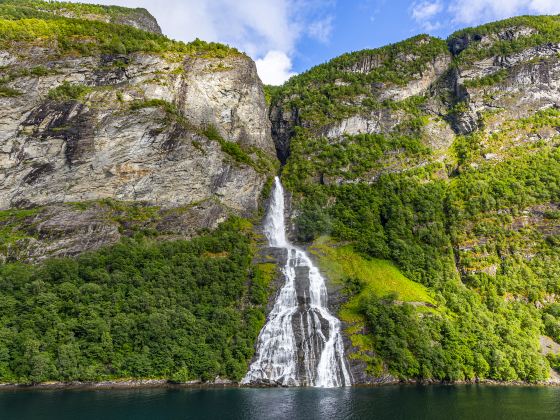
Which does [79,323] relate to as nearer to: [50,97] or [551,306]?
[50,97]

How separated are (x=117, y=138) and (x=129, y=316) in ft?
144

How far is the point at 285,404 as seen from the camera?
1658 inches

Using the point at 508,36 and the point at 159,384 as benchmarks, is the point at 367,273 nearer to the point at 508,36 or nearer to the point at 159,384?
the point at 159,384

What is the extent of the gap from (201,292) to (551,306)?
61238 mm

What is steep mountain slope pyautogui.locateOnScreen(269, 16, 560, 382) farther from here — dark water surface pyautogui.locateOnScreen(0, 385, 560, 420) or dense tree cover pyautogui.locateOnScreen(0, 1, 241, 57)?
dense tree cover pyautogui.locateOnScreen(0, 1, 241, 57)

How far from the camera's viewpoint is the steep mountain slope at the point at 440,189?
6088 cm

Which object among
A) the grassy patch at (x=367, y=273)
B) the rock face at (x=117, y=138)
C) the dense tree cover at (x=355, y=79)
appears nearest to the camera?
the grassy patch at (x=367, y=273)

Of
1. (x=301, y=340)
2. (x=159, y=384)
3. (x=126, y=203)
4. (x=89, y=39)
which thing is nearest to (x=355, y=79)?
(x=89, y=39)

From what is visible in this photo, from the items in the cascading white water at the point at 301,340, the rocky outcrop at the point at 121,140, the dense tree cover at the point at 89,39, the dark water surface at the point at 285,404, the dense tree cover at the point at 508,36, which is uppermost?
the dense tree cover at the point at 508,36

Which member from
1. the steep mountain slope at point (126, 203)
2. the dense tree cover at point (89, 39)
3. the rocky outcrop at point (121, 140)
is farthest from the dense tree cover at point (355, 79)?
the rocky outcrop at point (121, 140)

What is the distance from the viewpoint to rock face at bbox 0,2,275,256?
82125mm

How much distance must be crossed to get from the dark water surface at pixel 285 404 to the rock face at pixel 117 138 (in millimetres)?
35542

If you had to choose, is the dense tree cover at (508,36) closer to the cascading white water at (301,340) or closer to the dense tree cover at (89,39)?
the dense tree cover at (89,39)

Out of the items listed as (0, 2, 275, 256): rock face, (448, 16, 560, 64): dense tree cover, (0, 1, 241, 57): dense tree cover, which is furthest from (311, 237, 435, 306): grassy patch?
(448, 16, 560, 64): dense tree cover
